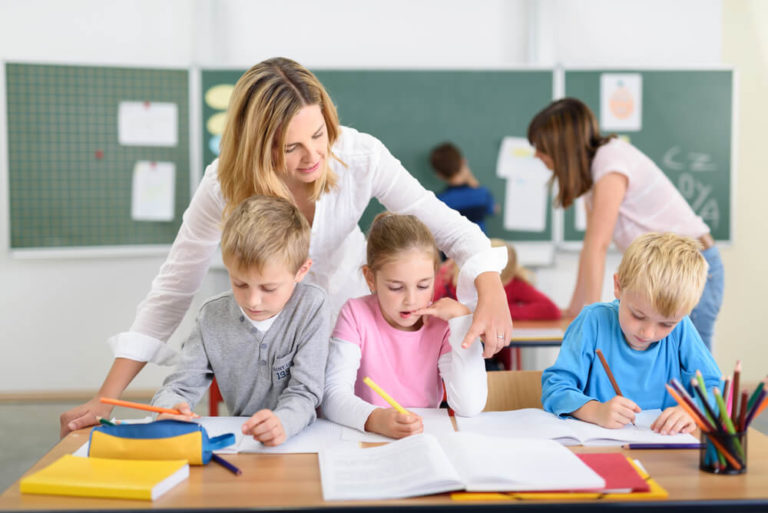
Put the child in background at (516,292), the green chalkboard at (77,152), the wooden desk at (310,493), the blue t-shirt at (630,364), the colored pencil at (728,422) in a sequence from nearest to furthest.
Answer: the wooden desk at (310,493) < the colored pencil at (728,422) < the blue t-shirt at (630,364) < the child in background at (516,292) < the green chalkboard at (77,152)

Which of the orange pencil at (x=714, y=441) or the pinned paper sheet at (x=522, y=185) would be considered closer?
the orange pencil at (x=714, y=441)

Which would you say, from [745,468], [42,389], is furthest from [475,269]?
[42,389]

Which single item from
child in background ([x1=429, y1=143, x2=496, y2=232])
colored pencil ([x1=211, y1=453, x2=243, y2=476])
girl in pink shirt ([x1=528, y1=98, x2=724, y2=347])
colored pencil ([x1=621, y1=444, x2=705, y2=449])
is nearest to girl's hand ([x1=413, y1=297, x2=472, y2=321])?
colored pencil ([x1=621, y1=444, x2=705, y2=449])

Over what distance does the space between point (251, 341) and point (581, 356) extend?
683mm

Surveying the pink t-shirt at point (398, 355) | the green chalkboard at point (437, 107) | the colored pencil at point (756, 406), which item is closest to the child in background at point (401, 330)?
the pink t-shirt at point (398, 355)

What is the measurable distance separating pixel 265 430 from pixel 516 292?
1.95 metres

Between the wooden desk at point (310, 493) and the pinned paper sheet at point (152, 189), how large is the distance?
2818mm

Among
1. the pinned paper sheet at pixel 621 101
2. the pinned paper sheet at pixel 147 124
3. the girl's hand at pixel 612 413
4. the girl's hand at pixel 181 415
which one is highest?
the pinned paper sheet at pixel 621 101

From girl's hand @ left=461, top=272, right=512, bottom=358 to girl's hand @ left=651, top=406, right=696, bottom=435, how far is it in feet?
1.01

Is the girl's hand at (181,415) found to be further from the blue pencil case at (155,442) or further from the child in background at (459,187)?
the child in background at (459,187)

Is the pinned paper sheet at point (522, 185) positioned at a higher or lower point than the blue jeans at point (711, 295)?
higher

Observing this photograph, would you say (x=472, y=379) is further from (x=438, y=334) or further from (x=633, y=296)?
(x=633, y=296)

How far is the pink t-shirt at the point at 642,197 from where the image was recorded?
8.79 ft

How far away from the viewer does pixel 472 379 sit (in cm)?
156
